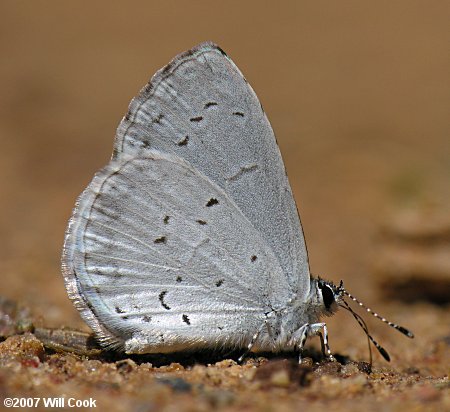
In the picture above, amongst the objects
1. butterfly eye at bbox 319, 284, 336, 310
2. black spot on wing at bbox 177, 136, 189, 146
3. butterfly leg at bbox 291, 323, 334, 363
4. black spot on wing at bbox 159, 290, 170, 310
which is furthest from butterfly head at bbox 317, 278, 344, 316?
black spot on wing at bbox 177, 136, 189, 146

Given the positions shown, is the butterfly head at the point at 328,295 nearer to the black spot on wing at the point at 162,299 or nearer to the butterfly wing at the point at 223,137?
the butterfly wing at the point at 223,137

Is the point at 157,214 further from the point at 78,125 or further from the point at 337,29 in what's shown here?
the point at 337,29

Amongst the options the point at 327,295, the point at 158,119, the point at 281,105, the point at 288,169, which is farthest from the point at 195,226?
the point at 281,105

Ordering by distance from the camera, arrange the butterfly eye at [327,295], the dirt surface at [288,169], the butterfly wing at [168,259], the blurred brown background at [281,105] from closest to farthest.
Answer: the dirt surface at [288,169], the butterfly wing at [168,259], the butterfly eye at [327,295], the blurred brown background at [281,105]

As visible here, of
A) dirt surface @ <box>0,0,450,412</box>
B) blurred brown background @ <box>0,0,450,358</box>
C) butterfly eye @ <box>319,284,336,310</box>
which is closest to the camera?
dirt surface @ <box>0,0,450,412</box>

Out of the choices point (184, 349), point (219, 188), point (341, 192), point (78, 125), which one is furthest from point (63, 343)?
point (78, 125)

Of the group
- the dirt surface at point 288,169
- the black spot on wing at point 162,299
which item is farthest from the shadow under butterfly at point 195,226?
the dirt surface at point 288,169

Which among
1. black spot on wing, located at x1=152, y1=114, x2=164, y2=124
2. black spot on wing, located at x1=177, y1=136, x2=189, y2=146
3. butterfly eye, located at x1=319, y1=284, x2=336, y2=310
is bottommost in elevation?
butterfly eye, located at x1=319, y1=284, x2=336, y2=310

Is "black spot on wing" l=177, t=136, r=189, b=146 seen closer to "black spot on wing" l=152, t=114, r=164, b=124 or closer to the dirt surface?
"black spot on wing" l=152, t=114, r=164, b=124

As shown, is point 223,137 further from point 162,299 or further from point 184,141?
point 162,299
